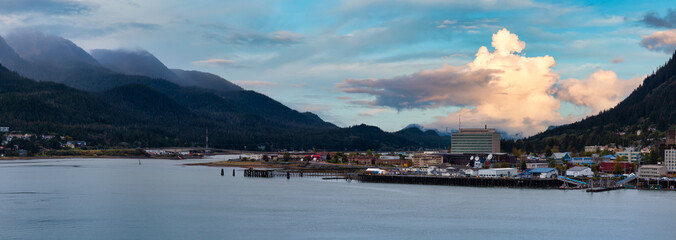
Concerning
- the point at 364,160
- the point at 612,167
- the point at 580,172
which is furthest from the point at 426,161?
the point at 580,172

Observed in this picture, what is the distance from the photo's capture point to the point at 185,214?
62.7 m

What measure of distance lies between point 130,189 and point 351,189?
2880cm

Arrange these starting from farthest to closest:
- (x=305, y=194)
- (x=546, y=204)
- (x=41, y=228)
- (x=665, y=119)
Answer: (x=665, y=119), (x=305, y=194), (x=546, y=204), (x=41, y=228)

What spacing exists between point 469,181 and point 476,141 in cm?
8278

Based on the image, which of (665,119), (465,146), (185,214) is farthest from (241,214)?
(665,119)

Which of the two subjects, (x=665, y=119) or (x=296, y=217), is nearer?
(x=296, y=217)

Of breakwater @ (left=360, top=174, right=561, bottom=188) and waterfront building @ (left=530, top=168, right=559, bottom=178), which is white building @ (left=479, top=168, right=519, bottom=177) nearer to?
waterfront building @ (left=530, top=168, right=559, bottom=178)

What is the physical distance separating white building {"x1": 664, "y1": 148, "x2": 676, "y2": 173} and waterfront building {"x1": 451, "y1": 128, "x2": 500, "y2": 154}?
65775mm

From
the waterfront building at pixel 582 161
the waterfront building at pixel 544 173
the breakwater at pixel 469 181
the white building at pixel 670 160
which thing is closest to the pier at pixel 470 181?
the breakwater at pixel 469 181

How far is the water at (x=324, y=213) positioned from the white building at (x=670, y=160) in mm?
28002

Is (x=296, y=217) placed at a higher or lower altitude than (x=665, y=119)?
lower

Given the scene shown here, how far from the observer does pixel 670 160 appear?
116 metres

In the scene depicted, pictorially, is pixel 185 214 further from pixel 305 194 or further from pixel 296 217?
pixel 305 194

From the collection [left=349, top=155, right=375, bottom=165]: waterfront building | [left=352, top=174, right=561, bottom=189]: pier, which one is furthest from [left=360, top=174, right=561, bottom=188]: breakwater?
[left=349, top=155, right=375, bottom=165]: waterfront building
